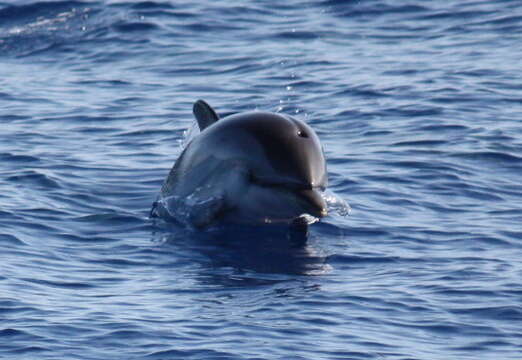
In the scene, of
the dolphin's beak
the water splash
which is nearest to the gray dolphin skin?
the dolphin's beak

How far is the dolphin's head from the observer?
14.3m

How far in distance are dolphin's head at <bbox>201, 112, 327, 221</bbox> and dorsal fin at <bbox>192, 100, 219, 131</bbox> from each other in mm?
590

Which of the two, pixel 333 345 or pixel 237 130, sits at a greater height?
pixel 237 130

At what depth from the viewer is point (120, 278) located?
13242 millimetres

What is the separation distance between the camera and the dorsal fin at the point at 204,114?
620 inches

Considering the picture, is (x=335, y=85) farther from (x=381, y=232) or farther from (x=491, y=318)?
(x=491, y=318)

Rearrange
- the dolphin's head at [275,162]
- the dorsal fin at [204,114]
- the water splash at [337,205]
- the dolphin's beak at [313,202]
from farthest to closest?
the water splash at [337,205] < the dorsal fin at [204,114] < the dolphin's head at [275,162] < the dolphin's beak at [313,202]

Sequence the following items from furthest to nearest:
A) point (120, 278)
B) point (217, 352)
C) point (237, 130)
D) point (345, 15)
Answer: point (345, 15)
point (237, 130)
point (120, 278)
point (217, 352)

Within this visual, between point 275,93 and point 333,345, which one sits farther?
point 275,93

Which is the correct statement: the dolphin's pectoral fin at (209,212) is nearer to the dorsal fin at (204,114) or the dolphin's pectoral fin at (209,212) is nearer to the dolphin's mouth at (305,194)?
the dolphin's mouth at (305,194)

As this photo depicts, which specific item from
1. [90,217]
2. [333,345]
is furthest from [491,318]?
[90,217]

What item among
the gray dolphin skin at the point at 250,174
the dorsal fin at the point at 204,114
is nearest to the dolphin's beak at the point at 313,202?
the gray dolphin skin at the point at 250,174

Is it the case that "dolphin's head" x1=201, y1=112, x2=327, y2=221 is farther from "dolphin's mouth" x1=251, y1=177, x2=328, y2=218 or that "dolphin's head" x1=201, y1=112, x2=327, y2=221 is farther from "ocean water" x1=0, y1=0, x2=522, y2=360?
"ocean water" x1=0, y1=0, x2=522, y2=360

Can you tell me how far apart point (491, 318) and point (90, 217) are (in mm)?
5472
